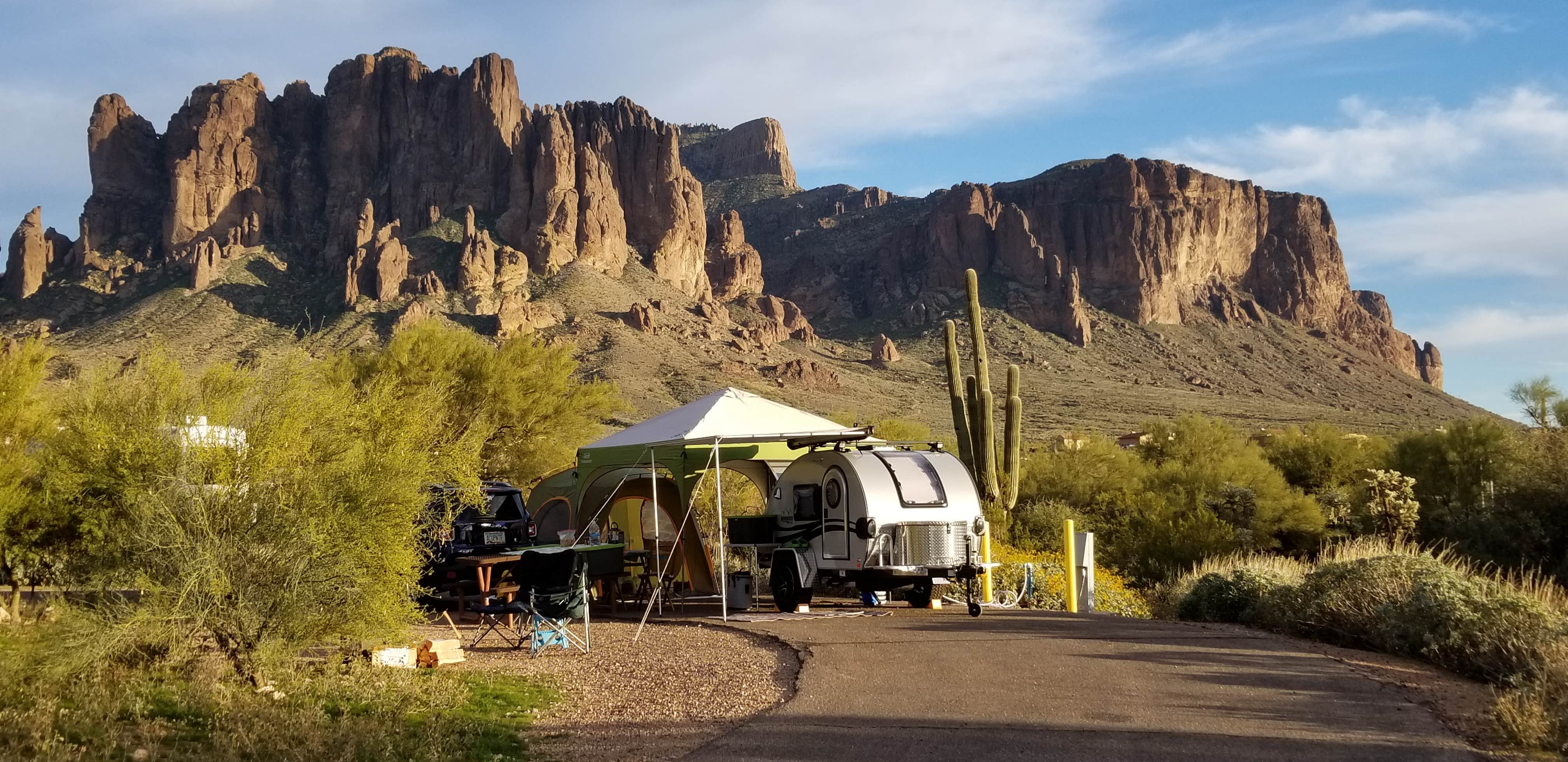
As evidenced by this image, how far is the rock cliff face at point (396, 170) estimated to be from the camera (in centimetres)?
9612

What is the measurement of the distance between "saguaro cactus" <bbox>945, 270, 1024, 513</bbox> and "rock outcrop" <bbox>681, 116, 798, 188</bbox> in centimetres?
14950

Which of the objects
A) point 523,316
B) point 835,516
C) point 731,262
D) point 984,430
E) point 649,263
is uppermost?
point 731,262

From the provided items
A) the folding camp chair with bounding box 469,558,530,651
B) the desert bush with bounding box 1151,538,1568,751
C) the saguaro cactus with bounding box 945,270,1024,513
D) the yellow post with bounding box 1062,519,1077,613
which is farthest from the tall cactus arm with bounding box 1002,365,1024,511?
the folding camp chair with bounding box 469,558,530,651

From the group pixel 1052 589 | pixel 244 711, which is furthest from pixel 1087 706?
pixel 1052 589

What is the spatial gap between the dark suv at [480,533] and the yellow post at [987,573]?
5.69 m

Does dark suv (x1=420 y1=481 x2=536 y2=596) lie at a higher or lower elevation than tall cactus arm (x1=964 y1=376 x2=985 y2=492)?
lower

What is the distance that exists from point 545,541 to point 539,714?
9748 mm

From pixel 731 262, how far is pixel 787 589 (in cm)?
10237

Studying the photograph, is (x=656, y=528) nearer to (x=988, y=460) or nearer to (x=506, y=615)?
(x=506, y=615)

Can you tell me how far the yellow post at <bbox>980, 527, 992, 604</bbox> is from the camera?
1373 cm

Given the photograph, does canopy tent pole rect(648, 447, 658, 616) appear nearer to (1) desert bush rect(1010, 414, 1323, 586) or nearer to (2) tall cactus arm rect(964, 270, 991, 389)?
(2) tall cactus arm rect(964, 270, 991, 389)

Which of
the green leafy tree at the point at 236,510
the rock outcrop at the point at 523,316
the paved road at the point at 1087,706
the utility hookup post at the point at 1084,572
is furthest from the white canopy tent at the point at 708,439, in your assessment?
the rock outcrop at the point at 523,316

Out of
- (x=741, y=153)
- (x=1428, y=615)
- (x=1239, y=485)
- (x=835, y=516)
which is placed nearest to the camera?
(x=1428, y=615)

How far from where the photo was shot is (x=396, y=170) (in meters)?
104
